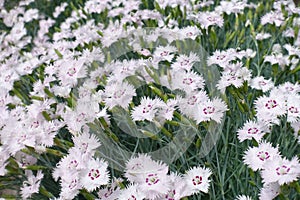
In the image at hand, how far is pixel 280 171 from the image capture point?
1418 millimetres

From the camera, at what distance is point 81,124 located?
1.84 metres

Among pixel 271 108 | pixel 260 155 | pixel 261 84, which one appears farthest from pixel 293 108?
pixel 261 84

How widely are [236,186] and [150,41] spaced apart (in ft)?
3.52

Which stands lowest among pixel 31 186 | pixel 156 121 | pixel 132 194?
pixel 31 186

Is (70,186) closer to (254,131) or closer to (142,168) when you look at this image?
(142,168)

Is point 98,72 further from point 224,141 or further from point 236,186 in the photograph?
point 236,186

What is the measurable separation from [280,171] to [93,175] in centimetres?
71

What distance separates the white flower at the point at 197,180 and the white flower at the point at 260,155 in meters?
0.17

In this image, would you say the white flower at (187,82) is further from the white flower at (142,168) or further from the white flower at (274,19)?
the white flower at (274,19)

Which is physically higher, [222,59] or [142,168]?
[222,59]

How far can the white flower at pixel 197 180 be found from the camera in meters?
1.57

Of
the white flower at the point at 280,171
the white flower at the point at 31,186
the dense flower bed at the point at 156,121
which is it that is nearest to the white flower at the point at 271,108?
the dense flower bed at the point at 156,121

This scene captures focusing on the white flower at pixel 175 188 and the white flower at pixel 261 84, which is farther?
the white flower at pixel 261 84

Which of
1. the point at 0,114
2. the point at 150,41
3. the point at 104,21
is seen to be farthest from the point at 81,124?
the point at 104,21
